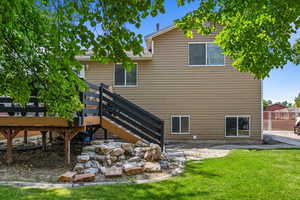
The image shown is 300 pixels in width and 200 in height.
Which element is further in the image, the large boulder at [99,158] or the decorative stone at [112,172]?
the large boulder at [99,158]

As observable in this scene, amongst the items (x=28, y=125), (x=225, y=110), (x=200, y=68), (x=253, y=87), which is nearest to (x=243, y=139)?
(x=225, y=110)

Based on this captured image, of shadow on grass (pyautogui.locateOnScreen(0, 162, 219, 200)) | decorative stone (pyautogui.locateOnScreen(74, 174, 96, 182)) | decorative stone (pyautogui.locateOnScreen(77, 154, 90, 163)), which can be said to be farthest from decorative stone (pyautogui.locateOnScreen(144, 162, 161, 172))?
decorative stone (pyautogui.locateOnScreen(77, 154, 90, 163))

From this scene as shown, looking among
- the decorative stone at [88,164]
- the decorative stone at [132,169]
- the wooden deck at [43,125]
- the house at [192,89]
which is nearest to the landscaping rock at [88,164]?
the decorative stone at [88,164]

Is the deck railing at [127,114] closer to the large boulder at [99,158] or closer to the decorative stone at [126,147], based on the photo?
the decorative stone at [126,147]

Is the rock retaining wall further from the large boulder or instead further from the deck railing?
the deck railing

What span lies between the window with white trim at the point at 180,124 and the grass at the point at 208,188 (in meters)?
5.35

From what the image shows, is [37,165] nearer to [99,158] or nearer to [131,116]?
[99,158]

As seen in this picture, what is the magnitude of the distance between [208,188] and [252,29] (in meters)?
3.13

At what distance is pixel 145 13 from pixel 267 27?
9.83 ft

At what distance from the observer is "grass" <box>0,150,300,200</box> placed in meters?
3.92

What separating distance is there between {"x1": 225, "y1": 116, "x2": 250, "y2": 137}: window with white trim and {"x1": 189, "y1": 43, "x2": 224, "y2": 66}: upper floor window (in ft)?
9.25

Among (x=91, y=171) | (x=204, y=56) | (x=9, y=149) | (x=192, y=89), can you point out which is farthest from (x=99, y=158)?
(x=204, y=56)

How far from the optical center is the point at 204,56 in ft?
37.0

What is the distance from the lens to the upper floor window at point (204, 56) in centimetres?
1123
